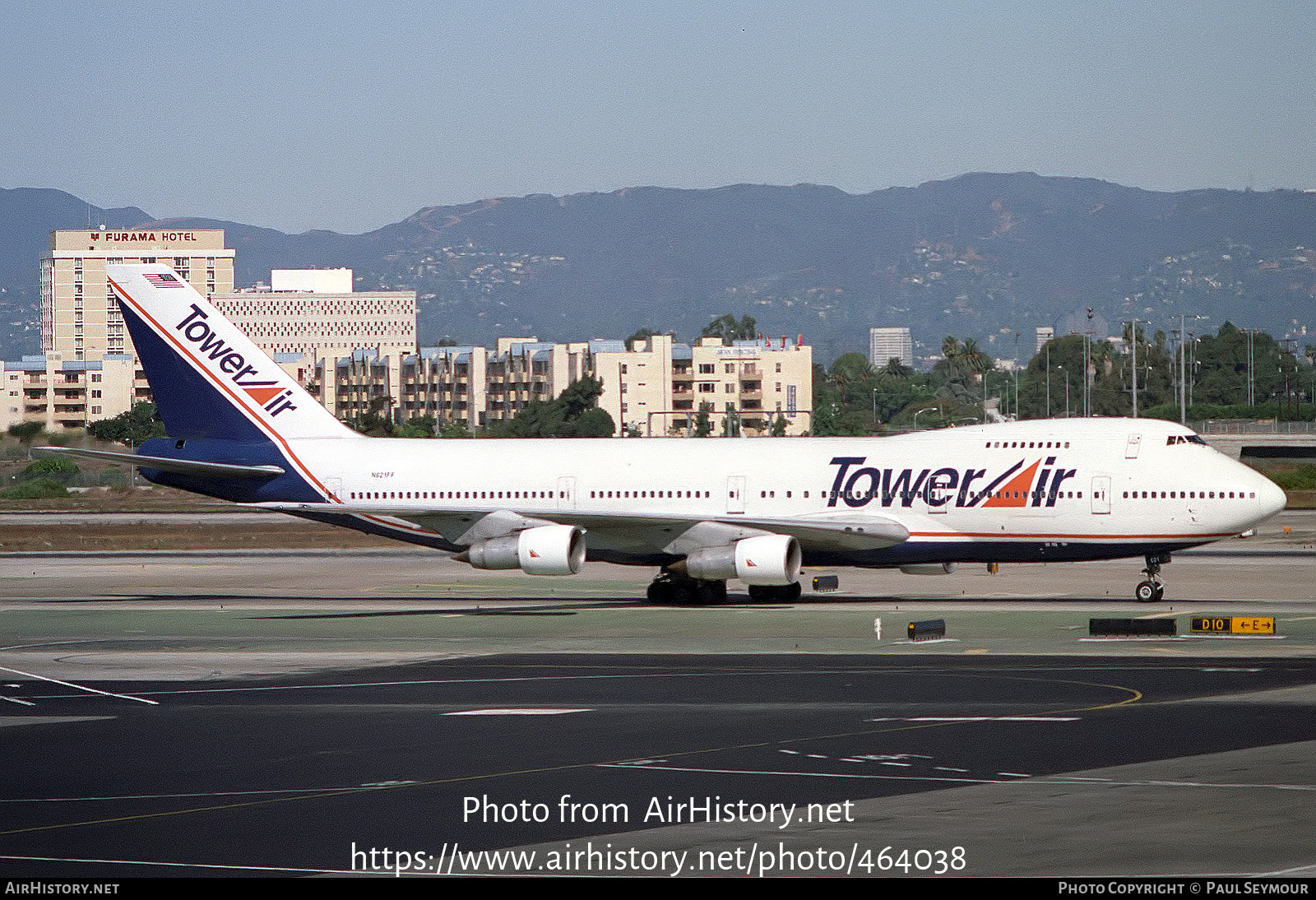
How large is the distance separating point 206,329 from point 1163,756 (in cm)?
3456

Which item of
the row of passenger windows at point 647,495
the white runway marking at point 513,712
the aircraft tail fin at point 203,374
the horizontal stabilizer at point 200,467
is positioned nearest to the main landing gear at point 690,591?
the row of passenger windows at point 647,495

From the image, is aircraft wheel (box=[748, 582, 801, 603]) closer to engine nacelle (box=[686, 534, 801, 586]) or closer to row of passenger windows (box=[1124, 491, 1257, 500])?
engine nacelle (box=[686, 534, 801, 586])

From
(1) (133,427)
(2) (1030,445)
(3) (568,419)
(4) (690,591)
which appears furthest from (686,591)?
(1) (133,427)

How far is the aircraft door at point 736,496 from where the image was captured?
44.2 meters

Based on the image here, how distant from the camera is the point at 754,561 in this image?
41094 millimetres

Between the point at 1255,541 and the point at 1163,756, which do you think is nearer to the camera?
the point at 1163,756

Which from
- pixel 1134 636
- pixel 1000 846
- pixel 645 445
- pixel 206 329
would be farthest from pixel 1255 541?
pixel 1000 846

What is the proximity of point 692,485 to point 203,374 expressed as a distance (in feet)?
46.8

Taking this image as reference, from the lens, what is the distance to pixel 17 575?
184 ft

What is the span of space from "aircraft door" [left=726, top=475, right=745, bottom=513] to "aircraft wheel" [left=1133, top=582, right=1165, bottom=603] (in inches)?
398

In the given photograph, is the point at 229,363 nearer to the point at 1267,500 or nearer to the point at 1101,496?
the point at 1101,496

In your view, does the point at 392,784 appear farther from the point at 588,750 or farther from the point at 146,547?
the point at 146,547

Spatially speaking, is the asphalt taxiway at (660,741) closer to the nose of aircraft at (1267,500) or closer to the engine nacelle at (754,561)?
the engine nacelle at (754,561)
